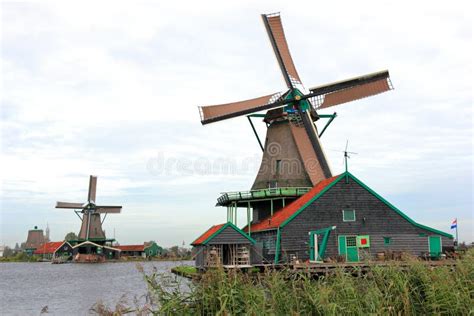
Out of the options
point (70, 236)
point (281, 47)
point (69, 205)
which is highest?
point (281, 47)

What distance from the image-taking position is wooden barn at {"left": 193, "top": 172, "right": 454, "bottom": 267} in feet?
83.7

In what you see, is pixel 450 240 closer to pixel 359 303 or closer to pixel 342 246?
pixel 342 246

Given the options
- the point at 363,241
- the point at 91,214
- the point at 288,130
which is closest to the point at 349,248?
the point at 363,241

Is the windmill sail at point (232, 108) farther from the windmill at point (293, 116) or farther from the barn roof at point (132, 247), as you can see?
the barn roof at point (132, 247)

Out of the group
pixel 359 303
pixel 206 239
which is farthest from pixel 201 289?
pixel 206 239

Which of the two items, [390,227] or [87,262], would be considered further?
[87,262]

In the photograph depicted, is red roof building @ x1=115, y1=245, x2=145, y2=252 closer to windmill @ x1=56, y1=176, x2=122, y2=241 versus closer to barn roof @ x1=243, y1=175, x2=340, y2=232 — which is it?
windmill @ x1=56, y1=176, x2=122, y2=241

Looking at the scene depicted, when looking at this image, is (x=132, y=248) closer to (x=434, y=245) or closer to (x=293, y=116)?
(x=293, y=116)

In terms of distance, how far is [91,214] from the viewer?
8175 centimetres

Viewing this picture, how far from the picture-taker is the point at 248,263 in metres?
26.4

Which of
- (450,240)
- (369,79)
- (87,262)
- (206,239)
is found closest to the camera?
(206,239)

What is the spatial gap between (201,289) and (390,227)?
20.0 metres

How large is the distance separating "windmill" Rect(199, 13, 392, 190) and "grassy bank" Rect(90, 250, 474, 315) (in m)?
20.7

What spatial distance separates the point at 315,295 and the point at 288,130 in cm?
2405
